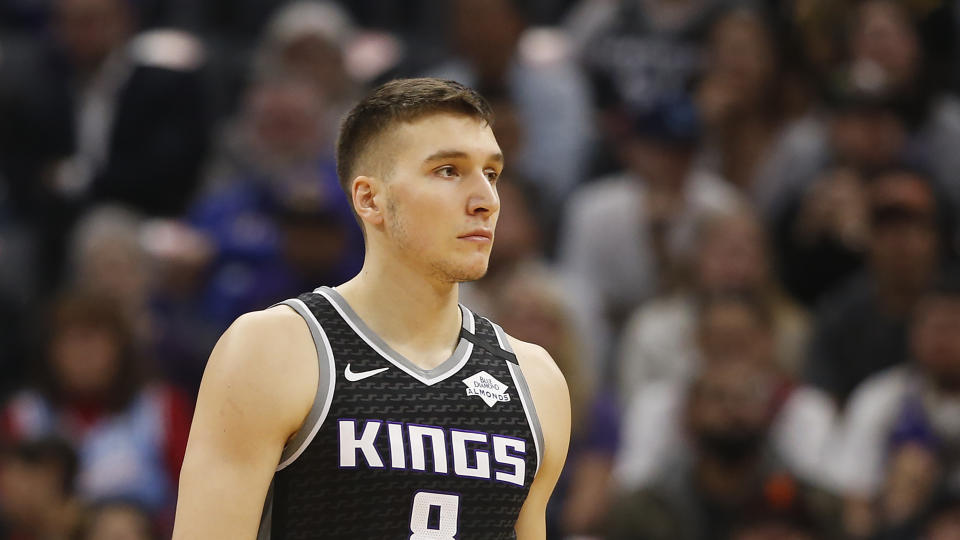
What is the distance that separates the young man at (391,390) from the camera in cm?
348

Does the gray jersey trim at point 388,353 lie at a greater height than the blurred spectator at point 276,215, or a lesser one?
lesser

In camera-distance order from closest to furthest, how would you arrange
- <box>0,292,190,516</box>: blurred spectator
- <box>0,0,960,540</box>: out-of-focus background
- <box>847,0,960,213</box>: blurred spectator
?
1. <box>0,0,960,540</box>: out-of-focus background
2. <box>0,292,190,516</box>: blurred spectator
3. <box>847,0,960,213</box>: blurred spectator

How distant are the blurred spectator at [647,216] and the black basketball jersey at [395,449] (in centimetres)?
516

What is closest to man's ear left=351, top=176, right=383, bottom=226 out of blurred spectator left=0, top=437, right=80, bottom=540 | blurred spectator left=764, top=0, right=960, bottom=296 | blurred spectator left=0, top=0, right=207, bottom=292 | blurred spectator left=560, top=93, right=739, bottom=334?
blurred spectator left=0, top=437, right=80, bottom=540

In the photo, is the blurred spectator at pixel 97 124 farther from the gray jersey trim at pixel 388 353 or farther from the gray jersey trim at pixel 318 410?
the gray jersey trim at pixel 318 410

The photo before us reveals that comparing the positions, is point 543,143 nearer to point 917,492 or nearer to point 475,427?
point 917,492

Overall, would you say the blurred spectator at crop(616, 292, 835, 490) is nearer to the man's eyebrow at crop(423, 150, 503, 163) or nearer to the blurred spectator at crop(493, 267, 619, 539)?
the blurred spectator at crop(493, 267, 619, 539)

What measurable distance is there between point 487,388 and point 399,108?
68cm

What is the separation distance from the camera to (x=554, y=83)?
32.3ft

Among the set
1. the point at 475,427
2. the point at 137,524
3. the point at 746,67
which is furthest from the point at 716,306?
the point at 475,427

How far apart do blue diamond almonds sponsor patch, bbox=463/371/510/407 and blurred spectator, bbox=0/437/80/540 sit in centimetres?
434

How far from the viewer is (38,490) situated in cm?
765

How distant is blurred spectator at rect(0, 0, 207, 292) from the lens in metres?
9.64

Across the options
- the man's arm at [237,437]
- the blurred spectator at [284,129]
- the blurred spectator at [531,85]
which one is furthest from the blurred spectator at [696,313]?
the man's arm at [237,437]
